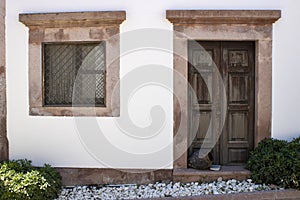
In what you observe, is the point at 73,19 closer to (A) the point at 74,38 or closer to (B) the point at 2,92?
(A) the point at 74,38

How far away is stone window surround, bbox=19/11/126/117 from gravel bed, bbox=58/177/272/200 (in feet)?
4.05

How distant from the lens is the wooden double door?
235 inches

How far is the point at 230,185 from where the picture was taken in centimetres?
536

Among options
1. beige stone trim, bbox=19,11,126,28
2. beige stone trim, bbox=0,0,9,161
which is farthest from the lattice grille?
beige stone trim, bbox=0,0,9,161

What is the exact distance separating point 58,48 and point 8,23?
943 millimetres

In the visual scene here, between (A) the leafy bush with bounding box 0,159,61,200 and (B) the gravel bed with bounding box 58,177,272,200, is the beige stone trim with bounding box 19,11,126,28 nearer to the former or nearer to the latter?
(A) the leafy bush with bounding box 0,159,61,200

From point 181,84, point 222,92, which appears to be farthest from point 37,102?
point 222,92

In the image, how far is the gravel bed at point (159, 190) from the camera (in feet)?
16.8

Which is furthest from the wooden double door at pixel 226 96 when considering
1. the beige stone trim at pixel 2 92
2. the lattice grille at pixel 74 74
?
the beige stone trim at pixel 2 92

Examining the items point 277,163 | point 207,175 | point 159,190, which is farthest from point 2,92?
point 277,163

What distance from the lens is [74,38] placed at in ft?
19.0

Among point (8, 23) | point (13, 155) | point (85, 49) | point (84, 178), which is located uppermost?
point (8, 23)

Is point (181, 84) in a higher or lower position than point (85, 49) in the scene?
lower

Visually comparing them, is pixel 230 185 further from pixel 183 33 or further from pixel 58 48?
pixel 58 48
